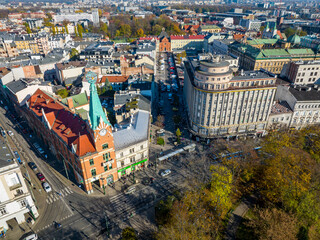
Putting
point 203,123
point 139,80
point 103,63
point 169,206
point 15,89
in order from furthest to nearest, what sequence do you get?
point 103,63 → point 139,80 → point 15,89 → point 203,123 → point 169,206

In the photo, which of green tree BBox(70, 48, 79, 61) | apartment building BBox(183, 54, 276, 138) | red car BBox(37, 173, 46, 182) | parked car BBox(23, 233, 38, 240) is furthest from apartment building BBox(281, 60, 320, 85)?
green tree BBox(70, 48, 79, 61)

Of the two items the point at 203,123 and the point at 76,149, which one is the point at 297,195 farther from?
the point at 76,149

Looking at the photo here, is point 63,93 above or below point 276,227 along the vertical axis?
below

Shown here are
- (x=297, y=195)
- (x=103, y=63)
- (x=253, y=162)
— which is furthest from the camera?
(x=103, y=63)

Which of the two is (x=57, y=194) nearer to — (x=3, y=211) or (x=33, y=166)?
(x=3, y=211)

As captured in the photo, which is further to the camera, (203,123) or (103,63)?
(103,63)

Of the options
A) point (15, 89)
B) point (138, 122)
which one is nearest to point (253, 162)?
point (138, 122)

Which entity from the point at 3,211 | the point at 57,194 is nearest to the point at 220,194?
the point at 57,194
